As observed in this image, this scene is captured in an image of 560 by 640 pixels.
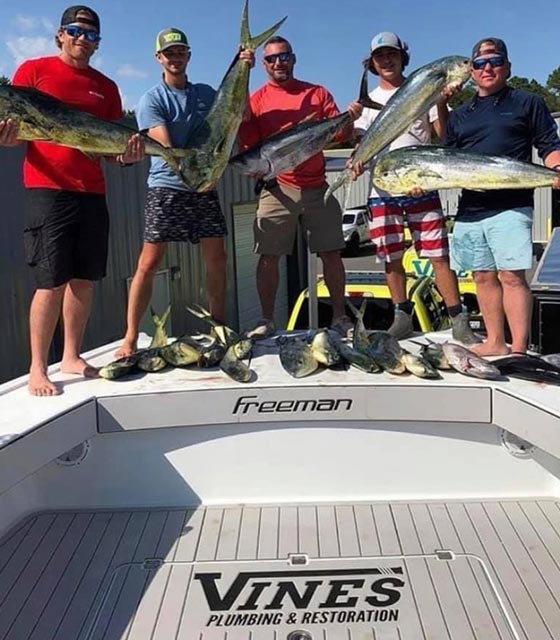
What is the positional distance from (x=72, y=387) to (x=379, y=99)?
247cm

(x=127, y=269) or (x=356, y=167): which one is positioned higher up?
(x=356, y=167)

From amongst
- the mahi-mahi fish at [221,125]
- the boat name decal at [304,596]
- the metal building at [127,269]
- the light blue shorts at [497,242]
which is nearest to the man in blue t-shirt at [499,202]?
the light blue shorts at [497,242]

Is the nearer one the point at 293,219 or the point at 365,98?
the point at 365,98

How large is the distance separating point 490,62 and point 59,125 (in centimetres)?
213

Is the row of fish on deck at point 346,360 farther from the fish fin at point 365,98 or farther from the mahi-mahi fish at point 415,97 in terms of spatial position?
the fish fin at point 365,98

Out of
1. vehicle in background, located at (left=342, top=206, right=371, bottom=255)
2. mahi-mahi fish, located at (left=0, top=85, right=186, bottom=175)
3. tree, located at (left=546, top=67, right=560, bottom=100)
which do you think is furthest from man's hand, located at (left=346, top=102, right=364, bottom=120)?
tree, located at (left=546, top=67, right=560, bottom=100)

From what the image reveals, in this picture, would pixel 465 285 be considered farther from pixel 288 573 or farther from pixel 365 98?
pixel 288 573

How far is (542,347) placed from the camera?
16.6ft

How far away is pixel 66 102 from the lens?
3.38m

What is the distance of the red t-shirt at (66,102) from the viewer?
3.35 metres

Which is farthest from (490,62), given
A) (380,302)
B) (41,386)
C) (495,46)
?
(380,302)

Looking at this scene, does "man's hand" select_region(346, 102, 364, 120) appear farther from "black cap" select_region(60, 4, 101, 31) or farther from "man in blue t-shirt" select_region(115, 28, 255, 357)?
"black cap" select_region(60, 4, 101, 31)

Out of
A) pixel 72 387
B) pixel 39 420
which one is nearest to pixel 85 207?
pixel 72 387

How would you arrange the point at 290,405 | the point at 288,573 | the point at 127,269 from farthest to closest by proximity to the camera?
the point at 127,269 → the point at 290,405 → the point at 288,573
